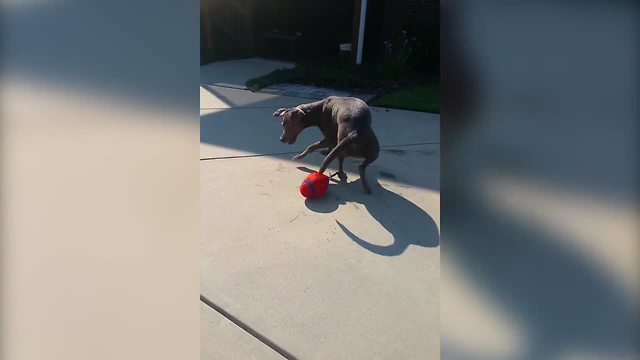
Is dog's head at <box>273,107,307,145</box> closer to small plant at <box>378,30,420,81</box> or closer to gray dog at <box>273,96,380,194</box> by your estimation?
gray dog at <box>273,96,380,194</box>

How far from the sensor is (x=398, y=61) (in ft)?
27.1

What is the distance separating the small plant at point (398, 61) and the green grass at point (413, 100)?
68 cm

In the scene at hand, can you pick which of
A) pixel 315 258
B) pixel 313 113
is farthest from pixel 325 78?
pixel 315 258

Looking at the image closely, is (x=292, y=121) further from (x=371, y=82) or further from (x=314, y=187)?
(x=371, y=82)

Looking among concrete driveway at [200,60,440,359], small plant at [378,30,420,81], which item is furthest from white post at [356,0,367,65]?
concrete driveway at [200,60,440,359]

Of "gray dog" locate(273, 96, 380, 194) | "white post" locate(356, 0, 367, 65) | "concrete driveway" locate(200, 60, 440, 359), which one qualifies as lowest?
"concrete driveway" locate(200, 60, 440, 359)

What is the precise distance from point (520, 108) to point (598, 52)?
0.09 meters

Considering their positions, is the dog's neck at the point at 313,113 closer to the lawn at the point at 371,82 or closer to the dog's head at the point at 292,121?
the dog's head at the point at 292,121

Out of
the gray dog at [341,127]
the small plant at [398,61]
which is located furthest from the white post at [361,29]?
the gray dog at [341,127]

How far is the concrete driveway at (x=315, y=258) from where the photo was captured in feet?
6.32

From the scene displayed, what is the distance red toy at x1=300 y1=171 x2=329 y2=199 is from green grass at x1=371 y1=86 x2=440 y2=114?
2954 millimetres

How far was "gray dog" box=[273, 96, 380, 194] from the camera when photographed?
133 inches

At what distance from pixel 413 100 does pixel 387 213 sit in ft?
12.0

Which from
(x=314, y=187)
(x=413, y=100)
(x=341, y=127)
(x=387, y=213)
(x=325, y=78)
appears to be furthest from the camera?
(x=325, y=78)
